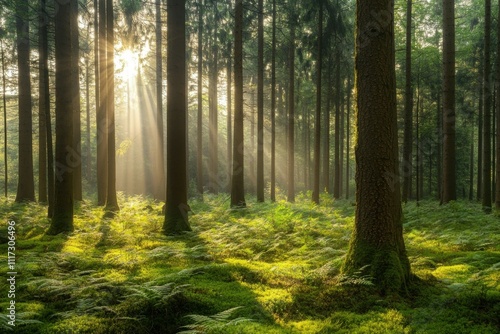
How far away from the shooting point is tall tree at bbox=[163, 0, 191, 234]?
9.99 m

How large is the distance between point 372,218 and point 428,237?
185 inches

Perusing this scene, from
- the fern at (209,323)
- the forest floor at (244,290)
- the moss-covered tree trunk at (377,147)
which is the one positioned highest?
the moss-covered tree trunk at (377,147)

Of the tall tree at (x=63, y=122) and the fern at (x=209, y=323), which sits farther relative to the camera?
the tall tree at (x=63, y=122)

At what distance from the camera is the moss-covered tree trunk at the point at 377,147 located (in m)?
4.91

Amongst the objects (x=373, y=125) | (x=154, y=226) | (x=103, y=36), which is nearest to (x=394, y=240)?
(x=373, y=125)

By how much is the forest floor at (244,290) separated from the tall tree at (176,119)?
164 centimetres

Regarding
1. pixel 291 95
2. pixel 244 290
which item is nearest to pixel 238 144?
pixel 291 95

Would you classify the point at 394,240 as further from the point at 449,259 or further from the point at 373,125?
the point at 449,259

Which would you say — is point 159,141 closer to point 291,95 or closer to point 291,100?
point 291,100

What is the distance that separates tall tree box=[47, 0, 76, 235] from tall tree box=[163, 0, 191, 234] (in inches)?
110

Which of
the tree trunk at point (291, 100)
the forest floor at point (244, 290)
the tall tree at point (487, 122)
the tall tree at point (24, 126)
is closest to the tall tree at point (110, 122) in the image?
the forest floor at point (244, 290)

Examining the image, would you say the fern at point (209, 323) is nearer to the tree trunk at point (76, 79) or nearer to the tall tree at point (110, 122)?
the tall tree at point (110, 122)

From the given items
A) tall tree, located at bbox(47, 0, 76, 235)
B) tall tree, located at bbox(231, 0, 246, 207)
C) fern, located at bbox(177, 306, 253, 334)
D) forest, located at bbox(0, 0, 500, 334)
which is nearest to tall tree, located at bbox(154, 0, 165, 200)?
forest, located at bbox(0, 0, 500, 334)

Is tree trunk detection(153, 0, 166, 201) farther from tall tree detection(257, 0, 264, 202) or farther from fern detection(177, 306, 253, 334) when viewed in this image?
fern detection(177, 306, 253, 334)
